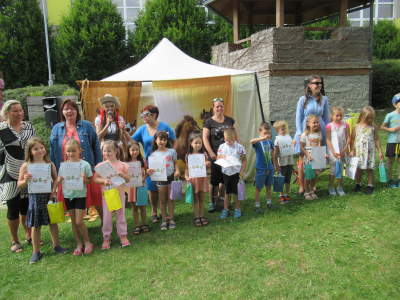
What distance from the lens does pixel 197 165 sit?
4.23 metres

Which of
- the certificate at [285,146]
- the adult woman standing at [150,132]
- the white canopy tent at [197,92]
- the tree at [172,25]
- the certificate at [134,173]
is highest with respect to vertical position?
the tree at [172,25]

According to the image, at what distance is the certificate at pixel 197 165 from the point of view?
13.8ft

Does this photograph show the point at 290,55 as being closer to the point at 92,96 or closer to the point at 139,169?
the point at 92,96

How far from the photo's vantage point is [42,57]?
60.3 feet

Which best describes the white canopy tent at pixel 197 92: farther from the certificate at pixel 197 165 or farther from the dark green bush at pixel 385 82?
the dark green bush at pixel 385 82

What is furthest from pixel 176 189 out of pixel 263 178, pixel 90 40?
pixel 90 40

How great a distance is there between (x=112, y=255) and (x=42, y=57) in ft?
61.6

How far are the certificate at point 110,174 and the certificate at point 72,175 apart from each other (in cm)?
22

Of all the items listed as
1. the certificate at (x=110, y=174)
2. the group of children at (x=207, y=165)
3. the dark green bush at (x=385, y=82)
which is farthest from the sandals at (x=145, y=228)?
the dark green bush at (x=385, y=82)

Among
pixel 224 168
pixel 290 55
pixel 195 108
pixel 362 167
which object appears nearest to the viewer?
pixel 224 168

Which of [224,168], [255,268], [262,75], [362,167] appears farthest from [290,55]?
[255,268]

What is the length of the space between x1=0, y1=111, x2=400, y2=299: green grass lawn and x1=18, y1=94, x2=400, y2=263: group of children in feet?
0.83

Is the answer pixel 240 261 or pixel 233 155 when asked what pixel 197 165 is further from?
pixel 240 261

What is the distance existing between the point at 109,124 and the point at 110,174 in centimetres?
118
